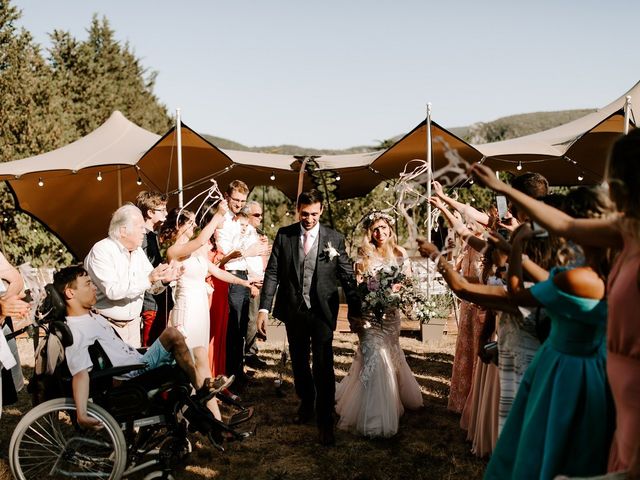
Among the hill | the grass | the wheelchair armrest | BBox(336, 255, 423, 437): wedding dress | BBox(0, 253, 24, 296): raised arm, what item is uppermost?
the hill

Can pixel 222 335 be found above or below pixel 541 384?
below

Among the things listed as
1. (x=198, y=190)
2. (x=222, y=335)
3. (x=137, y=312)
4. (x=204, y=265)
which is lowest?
(x=222, y=335)

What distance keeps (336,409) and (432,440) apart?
95cm

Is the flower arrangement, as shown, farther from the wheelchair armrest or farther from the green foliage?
the green foliage

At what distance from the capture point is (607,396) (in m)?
2.13

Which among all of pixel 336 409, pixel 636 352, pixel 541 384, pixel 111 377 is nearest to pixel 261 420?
pixel 336 409

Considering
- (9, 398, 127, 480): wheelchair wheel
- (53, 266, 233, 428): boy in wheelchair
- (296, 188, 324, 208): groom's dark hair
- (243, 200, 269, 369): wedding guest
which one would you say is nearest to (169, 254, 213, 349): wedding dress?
(53, 266, 233, 428): boy in wheelchair

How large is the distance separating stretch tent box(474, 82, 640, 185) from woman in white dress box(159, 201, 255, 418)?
6.74 meters

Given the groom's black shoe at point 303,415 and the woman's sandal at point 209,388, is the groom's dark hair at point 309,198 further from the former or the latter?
the groom's black shoe at point 303,415

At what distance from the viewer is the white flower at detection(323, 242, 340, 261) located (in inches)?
183

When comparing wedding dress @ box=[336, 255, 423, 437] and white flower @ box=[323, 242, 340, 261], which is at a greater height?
white flower @ box=[323, 242, 340, 261]

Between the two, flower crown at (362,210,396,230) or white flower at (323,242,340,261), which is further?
flower crown at (362,210,396,230)

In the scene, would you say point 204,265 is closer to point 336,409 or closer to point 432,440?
point 336,409

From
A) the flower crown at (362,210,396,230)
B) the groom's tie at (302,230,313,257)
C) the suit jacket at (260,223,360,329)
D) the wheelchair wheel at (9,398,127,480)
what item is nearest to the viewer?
the wheelchair wheel at (9,398,127,480)
